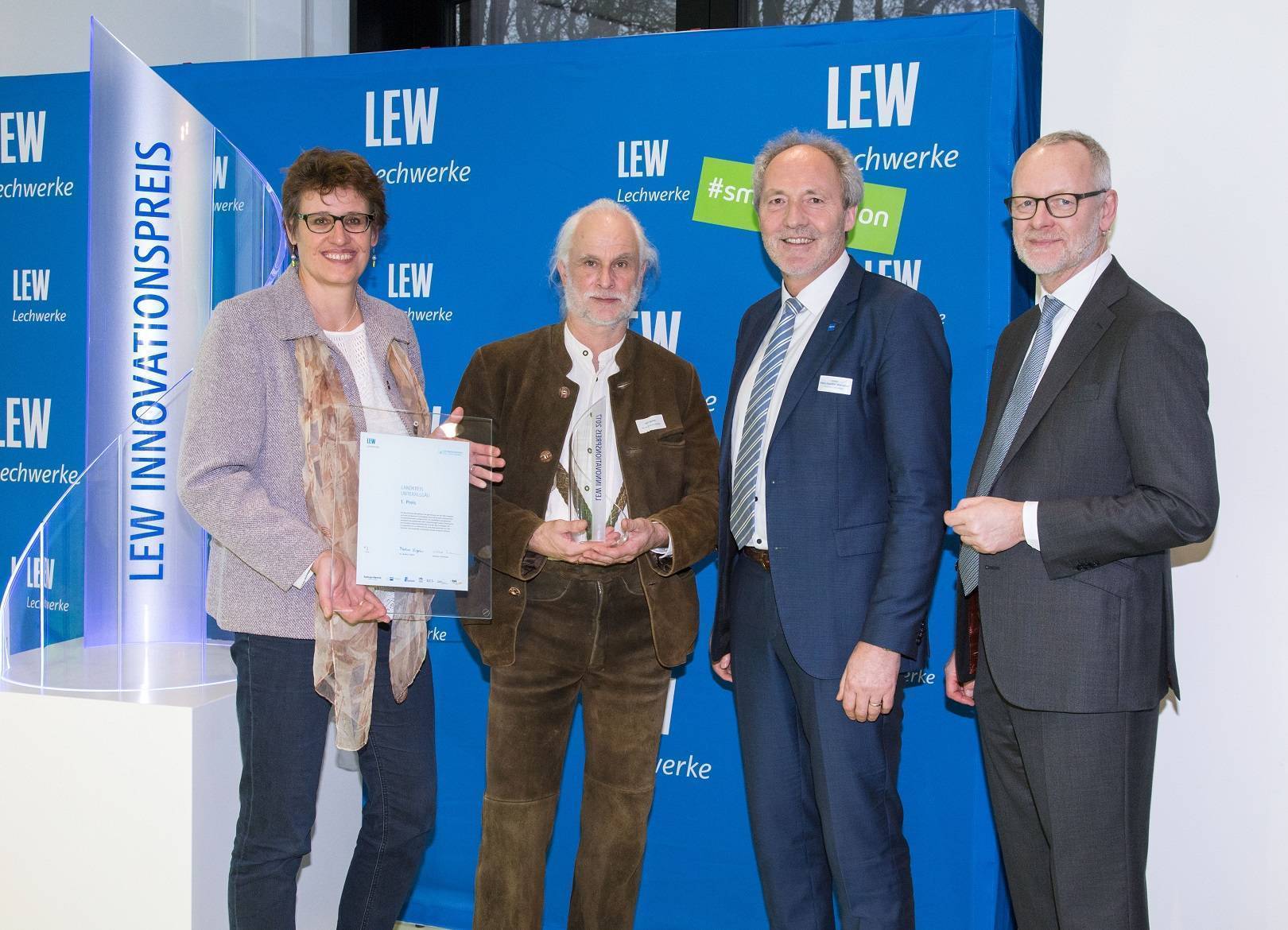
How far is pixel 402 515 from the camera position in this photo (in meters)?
2.30

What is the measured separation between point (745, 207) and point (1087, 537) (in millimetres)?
1671

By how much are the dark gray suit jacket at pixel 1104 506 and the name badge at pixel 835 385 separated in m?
0.34

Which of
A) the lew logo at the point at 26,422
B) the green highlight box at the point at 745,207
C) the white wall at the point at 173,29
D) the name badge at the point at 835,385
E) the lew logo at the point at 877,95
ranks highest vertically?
the white wall at the point at 173,29

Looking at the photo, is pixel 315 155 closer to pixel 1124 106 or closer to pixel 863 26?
pixel 863 26

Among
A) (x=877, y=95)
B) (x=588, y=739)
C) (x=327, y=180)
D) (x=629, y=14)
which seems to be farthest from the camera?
(x=629, y=14)

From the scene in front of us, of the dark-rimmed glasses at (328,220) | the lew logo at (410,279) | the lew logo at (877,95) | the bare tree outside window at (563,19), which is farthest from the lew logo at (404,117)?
the dark-rimmed glasses at (328,220)

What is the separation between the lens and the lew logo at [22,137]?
4.30 meters

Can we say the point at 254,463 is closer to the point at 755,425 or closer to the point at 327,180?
the point at 327,180

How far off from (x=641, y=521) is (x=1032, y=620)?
2.82 ft

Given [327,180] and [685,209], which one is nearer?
[327,180]

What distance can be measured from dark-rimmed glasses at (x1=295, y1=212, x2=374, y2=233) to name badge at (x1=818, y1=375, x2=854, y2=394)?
1003mm

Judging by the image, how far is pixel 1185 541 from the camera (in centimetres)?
203

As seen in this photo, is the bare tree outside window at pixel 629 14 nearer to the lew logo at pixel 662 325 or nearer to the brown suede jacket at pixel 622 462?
the lew logo at pixel 662 325

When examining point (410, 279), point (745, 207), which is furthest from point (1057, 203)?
point (410, 279)
